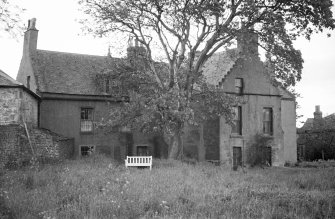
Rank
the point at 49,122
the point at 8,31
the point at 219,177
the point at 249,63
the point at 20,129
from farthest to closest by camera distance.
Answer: the point at 249,63, the point at 49,122, the point at 20,129, the point at 219,177, the point at 8,31

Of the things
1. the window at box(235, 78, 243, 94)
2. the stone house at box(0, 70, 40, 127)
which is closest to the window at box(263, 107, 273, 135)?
the window at box(235, 78, 243, 94)

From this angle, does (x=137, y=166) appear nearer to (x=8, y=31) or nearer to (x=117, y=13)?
(x=117, y=13)

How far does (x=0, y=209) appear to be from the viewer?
1025 cm

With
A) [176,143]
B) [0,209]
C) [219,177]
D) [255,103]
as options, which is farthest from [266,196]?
[255,103]

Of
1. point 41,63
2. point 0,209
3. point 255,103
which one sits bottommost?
point 0,209

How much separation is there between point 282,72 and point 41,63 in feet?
58.3

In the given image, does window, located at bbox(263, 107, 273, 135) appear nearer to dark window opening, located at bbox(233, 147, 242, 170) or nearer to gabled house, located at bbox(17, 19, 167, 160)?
dark window opening, located at bbox(233, 147, 242, 170)

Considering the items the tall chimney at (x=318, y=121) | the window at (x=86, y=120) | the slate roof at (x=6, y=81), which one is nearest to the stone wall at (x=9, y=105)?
the slate roof at (x=6, y=81)

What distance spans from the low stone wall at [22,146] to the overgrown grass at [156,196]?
5.23 metres

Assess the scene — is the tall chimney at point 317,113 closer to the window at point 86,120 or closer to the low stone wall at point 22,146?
the window at point 86,120

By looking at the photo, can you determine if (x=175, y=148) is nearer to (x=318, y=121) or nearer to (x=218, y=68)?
(x=218, y=68)

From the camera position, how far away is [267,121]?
33.0m

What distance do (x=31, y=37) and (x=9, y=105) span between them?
34.1ft

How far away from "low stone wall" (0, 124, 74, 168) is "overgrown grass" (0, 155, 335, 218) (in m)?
5.23
